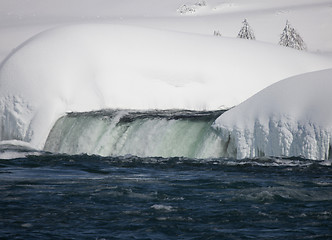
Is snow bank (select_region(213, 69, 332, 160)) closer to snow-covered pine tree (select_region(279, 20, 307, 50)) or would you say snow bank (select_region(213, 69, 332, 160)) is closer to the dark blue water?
the dark blue water

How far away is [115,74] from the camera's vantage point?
3166cm

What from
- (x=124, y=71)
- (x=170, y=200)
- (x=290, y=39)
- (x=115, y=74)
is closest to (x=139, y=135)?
(x=115, y=74)

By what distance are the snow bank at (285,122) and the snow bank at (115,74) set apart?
905 centimetres

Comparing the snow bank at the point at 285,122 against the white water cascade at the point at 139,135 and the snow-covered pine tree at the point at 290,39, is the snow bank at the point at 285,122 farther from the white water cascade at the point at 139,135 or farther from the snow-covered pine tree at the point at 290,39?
the snow-covered pine tree at the point at 290,39

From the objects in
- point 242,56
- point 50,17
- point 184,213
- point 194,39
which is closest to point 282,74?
point 242,56

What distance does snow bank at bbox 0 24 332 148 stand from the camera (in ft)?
100

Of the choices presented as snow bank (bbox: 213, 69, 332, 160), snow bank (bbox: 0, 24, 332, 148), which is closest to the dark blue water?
snow bank (bbox: 213, 69, 332, 160)

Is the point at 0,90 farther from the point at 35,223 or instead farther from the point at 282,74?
the point at 35,223

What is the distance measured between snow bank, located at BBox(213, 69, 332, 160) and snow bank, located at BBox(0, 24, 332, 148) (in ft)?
29.7

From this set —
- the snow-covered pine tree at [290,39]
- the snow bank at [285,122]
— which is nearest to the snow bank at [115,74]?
the snow bank at [285,122]

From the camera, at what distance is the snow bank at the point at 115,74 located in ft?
100

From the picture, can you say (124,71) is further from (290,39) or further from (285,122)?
(290,39)

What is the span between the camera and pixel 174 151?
2325 centimetres

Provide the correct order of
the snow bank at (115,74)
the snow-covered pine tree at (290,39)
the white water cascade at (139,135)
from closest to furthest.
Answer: the white water cascade at (139,135)
the snow bank at (115,74)
the snow-covered pine tree at (290,39)
